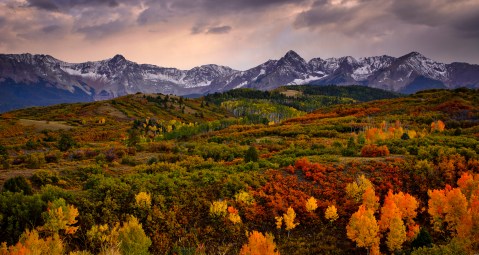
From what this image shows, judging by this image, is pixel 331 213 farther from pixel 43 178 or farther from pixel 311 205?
pixel 43 178

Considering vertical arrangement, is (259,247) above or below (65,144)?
above

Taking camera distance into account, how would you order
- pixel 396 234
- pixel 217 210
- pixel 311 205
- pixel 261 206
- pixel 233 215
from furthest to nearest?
pixel 261 206 < pixel 311 205 < pixel 217 210 < pixel 233 215 < pixel 396 234

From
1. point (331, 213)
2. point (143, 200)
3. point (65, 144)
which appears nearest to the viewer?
point (143, 200)

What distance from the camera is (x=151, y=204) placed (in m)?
29.9

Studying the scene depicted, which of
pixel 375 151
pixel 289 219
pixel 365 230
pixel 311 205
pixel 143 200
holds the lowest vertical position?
pixel 289 219

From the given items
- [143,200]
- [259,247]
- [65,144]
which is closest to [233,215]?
[143,200]

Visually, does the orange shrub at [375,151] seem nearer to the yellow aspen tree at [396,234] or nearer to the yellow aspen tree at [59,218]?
the yellow aspen tree at [396,234]

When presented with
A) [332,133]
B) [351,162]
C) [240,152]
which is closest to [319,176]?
[351,162]

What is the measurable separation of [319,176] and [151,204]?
60.6 feet

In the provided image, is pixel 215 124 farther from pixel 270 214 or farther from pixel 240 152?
pixel 270 214

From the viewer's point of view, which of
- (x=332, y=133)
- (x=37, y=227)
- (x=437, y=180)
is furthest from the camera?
(x=332, y=133)

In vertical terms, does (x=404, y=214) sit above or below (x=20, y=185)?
below

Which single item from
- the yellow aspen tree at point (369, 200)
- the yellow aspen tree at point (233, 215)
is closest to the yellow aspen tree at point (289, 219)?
the yellow aspen tree at point (233, 215)

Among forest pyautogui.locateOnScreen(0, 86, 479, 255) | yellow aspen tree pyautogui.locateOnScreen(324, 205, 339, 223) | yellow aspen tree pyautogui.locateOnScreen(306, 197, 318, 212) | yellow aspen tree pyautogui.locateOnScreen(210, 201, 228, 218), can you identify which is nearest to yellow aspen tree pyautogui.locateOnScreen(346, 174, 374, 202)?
forest pyautogui.locateOnScreen(0, 86, 479, 255)
